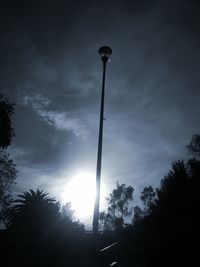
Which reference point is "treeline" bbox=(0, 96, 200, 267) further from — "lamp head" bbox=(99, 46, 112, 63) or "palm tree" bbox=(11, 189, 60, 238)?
"lamp head" bbox=(99, 46, 112, 63)

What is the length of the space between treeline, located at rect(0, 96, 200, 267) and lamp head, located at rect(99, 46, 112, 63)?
22.9 feet

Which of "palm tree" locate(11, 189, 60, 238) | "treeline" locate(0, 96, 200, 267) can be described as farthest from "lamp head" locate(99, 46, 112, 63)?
"palm tree" locate(11, 189, 60, 238)

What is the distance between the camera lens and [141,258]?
520 inches

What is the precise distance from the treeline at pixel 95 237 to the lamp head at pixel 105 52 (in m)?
6.98

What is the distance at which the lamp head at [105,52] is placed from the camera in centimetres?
1008

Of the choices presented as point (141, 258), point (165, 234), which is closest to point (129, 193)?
point (165, 234)

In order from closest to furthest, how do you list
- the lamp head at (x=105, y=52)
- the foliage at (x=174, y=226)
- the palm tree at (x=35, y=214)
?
the lamp head at (x=105, y=52) → the foliage at (x=174, y=226) → the palm tree at (x=35, y=214)

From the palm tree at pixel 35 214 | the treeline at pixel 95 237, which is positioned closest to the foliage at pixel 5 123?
the treeline at pixel 95 237

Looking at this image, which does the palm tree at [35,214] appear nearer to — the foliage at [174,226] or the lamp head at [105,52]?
the foliage at [174,226]

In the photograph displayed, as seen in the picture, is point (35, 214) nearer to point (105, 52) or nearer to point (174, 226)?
point (174, 226)

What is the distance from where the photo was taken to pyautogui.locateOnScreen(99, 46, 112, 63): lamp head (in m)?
10.1

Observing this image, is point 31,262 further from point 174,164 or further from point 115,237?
point 174,164

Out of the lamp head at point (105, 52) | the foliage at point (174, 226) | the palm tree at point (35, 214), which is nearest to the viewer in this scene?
the lamp head at point (105, 52)

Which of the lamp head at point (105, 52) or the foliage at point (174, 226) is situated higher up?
the lamp head at point (105, 52)
